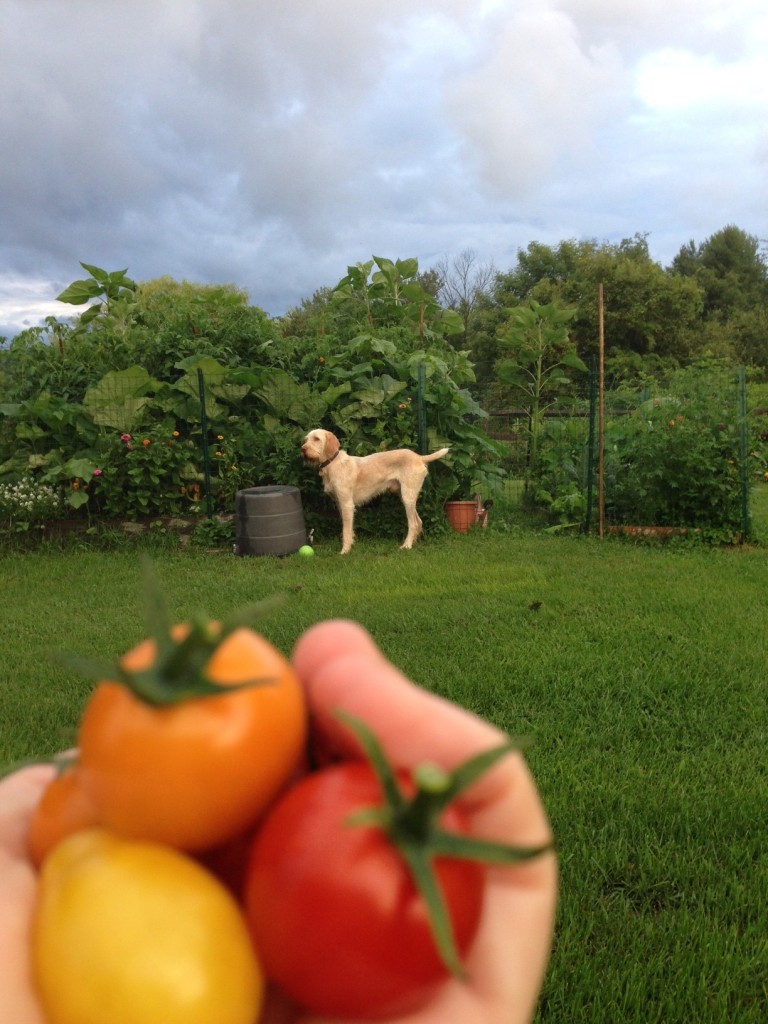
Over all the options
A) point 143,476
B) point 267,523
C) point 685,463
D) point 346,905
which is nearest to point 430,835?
point 346,905

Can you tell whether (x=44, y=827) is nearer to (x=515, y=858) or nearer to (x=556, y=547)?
(x=515, y=858)

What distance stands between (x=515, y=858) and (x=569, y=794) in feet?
7.73

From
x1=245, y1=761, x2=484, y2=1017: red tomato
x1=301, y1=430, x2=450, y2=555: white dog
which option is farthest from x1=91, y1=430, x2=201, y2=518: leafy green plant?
x1=245, y1=761, x2=484, y2=1017: red tomato

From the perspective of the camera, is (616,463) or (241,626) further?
(616,463)

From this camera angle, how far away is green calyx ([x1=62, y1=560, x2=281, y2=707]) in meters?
0.62

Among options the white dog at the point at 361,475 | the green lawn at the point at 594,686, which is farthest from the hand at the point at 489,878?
the white dog at the point at 361,475

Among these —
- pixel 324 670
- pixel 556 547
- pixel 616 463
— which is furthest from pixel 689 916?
pixel 616 463

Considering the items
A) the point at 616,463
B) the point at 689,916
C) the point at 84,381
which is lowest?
the point at 689,916

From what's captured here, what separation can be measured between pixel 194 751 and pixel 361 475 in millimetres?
7279

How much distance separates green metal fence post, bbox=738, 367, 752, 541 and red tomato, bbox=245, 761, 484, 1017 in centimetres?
802

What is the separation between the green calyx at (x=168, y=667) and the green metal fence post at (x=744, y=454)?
8091 millimetres

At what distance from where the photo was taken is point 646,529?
7.99 metres

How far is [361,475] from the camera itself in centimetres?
789

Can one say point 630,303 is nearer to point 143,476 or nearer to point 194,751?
point 143,476
